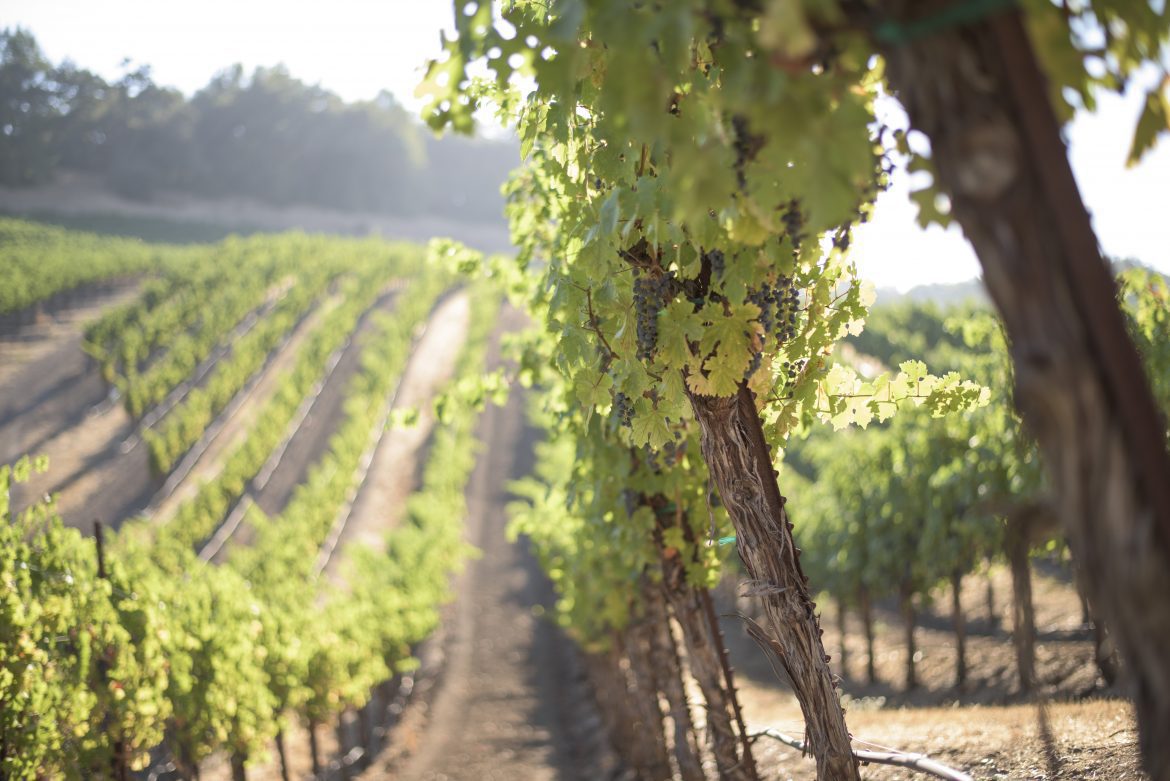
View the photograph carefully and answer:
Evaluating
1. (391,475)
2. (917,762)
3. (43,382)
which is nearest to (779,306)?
(917,762)

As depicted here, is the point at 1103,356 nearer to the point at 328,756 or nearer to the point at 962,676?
the point at 962,676

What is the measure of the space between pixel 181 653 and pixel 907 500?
31.7 ft

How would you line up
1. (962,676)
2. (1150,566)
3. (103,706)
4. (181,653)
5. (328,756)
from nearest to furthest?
(1150,566)
(103,706)
(181,653)
(962,676)
(328,756)

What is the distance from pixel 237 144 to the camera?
77.9 meters

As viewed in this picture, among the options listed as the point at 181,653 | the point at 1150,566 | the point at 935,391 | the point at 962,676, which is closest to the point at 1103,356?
the point at 1150,566

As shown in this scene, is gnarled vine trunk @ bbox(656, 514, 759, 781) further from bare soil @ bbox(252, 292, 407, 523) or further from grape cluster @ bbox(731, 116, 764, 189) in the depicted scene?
bare soil @ bbox(252, 292, 407, 523)

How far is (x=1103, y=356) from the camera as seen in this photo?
1.37m

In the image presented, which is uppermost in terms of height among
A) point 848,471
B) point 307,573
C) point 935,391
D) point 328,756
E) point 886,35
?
point 886,35

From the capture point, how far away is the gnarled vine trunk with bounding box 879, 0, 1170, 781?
4.43 ft

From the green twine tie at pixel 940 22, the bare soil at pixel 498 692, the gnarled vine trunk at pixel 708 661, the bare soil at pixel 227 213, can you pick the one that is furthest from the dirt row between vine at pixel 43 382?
the bare soil at pixel 227 213

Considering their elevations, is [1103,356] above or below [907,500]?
above

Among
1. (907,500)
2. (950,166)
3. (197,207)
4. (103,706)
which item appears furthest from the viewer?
(197,207)

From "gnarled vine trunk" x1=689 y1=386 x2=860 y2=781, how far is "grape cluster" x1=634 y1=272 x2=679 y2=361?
0.25 m

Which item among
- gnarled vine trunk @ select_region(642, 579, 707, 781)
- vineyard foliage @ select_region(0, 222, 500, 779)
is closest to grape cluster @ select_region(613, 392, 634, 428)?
vineyard foliage @ select_region(0, 222, 500, 779)
